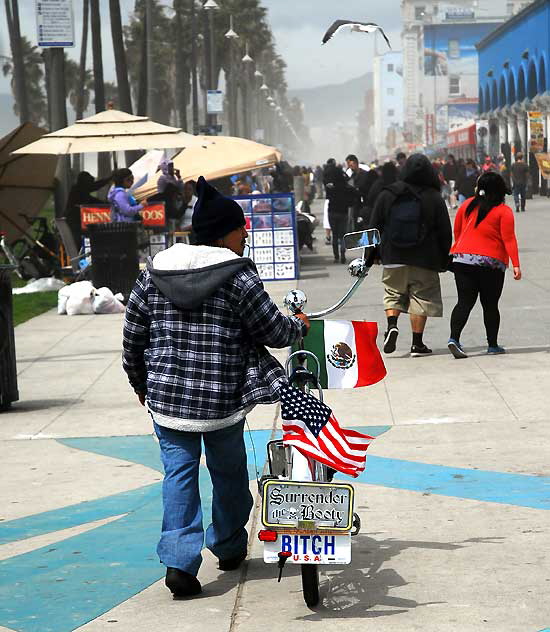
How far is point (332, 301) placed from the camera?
1666cm

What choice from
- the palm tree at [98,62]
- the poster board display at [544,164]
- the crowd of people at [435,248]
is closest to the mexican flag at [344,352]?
the crowd of people at [435,248]

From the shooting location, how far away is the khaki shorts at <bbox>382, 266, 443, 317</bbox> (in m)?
11.3

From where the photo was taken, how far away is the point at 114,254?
1752cm

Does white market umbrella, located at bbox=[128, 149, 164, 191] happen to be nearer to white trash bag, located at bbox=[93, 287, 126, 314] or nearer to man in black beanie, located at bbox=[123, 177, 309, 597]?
white trash bag, located at bbox=[93, 287, 126, 314]

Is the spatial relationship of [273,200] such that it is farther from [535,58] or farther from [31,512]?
[535,58]

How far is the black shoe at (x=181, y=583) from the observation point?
5.05m

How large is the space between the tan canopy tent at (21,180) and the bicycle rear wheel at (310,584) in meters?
17.4

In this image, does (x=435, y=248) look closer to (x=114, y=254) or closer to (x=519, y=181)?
(x=114, y=254)

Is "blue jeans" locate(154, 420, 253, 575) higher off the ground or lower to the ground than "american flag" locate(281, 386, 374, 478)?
lower

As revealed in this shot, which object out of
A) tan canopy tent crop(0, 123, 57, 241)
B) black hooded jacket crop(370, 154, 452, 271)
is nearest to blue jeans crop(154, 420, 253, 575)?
black hooded jacket crop(370, 154, 452, 271)

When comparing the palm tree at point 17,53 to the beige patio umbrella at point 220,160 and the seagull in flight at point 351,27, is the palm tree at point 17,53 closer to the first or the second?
the beige patio umbrella at point 220,160

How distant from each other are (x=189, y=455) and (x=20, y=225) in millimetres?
18479

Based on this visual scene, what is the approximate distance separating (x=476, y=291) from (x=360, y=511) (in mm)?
5116

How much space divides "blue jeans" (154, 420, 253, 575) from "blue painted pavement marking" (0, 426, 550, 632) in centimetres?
33
